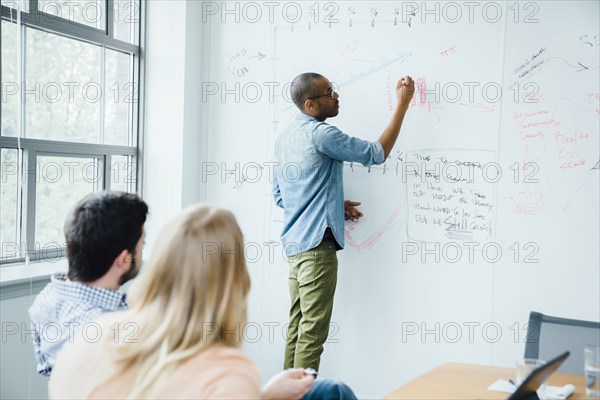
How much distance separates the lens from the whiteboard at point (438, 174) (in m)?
3.29

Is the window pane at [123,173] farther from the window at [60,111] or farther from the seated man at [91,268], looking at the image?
the seated man at [91,268]

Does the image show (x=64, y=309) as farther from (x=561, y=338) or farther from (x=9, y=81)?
(x=9, y=81)

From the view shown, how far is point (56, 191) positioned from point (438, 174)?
185 cm

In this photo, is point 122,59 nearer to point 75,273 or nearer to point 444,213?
point 444,213

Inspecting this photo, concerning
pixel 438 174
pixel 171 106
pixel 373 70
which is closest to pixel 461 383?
pixel 438 174

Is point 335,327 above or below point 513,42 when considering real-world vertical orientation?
below

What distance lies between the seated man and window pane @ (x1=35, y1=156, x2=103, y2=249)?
1586 mm

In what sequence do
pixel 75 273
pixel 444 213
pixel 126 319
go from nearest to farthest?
pixel 126 319, pixel 75 273, pixel 444 213

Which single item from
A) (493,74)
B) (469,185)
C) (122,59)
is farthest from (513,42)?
(122,59)

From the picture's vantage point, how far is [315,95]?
3.47 meters

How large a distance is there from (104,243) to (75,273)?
108 millimetres

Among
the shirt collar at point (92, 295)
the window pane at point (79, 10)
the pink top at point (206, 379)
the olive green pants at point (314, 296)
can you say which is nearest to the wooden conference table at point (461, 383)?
the pink top at point (206, 379)

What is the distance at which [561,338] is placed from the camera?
2.29m

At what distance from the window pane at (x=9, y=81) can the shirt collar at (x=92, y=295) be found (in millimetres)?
1555
